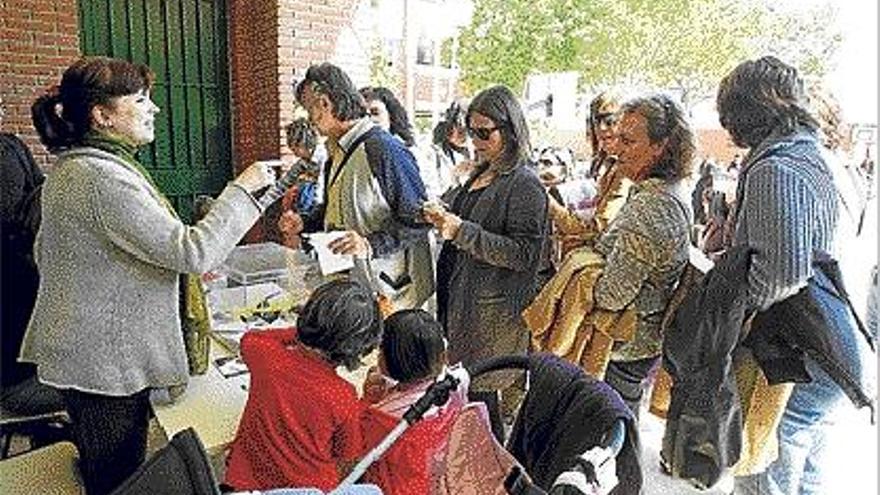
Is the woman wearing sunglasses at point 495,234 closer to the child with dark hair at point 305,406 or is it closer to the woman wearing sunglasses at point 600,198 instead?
the woman wearing sunglasses at point 600,198

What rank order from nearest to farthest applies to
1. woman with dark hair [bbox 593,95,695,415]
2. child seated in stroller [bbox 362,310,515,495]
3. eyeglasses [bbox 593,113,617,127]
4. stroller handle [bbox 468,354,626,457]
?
stroller handle [bbox 468,354,626,457] < child seated in stroller [bbox 362,310,515,495] < woman with dark hair [bbox 593,95,695,415] < eyeglasses [bbox 593,113,617,127]

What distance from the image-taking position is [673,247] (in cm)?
171

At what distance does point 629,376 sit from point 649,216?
0.48m

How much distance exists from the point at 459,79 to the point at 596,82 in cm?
217

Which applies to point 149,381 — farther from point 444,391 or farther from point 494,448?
point 494,448

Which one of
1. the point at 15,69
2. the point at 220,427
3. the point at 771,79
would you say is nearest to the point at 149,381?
the point at 220,427

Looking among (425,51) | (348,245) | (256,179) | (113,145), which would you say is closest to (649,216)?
(348,245)

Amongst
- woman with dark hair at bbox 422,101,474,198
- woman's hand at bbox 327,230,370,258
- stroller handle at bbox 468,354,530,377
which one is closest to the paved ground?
stroller handle at bbox 468,354,530,377

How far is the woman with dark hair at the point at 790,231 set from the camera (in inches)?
58.7

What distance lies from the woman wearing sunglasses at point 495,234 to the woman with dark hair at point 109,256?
28.5 inches

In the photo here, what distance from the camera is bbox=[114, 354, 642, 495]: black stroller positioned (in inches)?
40.2

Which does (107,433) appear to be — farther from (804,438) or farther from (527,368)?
(804,438)

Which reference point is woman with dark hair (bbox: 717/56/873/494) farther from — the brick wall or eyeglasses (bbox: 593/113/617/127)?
the brick wall

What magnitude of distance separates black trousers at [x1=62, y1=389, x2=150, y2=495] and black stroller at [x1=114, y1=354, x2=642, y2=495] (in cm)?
44
